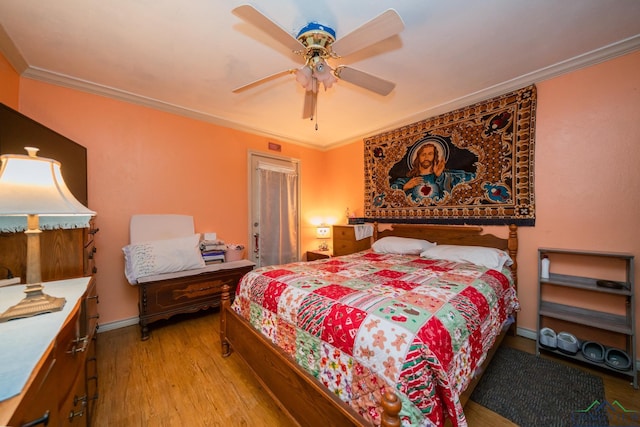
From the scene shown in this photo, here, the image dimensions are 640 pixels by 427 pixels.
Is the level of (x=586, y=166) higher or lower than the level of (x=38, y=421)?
higher

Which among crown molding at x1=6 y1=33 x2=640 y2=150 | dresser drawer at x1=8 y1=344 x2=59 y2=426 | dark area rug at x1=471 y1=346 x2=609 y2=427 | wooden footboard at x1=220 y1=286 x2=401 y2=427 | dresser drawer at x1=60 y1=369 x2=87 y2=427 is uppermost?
crown molding at x1=6 y1=33 x2=640 y2=150

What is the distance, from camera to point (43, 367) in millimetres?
652

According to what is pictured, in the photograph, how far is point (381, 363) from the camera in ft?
3.28

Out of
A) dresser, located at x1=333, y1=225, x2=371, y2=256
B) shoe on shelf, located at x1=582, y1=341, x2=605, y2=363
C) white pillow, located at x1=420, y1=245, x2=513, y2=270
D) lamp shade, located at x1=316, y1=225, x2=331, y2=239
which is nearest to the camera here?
shoe on shelf, located at x1=582, y1=341, x2=605, y2=363

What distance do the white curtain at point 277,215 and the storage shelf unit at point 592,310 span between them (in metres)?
3.19

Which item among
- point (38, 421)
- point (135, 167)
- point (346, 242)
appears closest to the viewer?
point (38, 421)

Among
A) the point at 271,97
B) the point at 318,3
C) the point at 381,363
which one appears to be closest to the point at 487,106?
the point at 318,3

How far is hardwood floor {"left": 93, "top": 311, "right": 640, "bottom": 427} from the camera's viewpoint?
4.75 feet

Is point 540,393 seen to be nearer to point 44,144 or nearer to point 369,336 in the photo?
point 369,336

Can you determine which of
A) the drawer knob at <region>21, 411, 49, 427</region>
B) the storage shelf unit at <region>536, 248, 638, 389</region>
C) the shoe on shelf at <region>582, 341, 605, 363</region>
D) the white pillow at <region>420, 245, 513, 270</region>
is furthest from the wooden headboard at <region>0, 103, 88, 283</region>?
the shoe on shelf at <region>582, 341, 605, 363</region>

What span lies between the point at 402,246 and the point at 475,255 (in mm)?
789

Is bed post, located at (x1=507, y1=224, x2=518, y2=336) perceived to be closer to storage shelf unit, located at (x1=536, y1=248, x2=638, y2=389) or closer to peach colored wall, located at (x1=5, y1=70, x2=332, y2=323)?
storage shelf unit, located at (x1=536, y1=248, x2=638, y2=389)

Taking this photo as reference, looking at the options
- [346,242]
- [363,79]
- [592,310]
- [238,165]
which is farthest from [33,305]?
[592,310]

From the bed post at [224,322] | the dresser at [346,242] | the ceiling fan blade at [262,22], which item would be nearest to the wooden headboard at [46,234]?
the bed post at [224,322]
